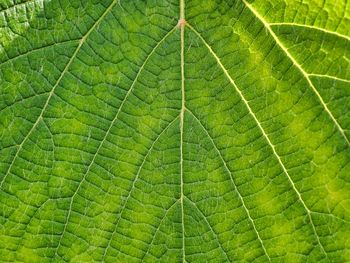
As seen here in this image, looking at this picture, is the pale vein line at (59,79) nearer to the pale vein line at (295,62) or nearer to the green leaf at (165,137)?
the green leaf at (165,137)

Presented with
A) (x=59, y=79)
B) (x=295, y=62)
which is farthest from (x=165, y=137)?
(x=295, y=62)

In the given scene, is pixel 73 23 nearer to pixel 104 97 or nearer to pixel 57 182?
pixel 104 97

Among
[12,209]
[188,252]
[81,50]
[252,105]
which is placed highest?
[81,50]

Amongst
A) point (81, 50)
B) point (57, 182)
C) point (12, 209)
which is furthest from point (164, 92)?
point (12, 209)

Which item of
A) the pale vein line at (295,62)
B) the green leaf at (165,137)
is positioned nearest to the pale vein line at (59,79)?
the green leaf at (165,137)

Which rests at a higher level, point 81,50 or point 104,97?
point 81,50

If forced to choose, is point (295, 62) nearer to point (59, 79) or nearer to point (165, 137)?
point (165, 137)

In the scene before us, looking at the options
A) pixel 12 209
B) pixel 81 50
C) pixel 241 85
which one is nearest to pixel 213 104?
pixel 241 85

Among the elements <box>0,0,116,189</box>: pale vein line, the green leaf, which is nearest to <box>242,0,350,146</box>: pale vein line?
the green leaf
